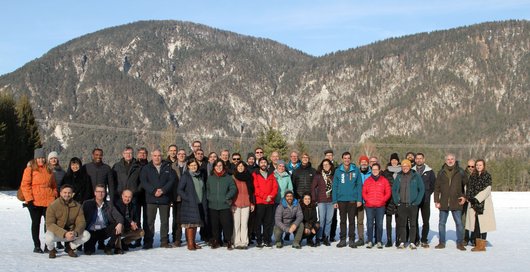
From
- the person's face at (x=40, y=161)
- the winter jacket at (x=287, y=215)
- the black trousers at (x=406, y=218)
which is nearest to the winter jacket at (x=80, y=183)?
the person's face at (x=40, y=161)

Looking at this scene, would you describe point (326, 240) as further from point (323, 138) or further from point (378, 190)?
point (323, 138)

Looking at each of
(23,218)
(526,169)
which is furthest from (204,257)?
(526,169)

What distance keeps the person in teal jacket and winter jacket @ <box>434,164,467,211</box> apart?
386 mm

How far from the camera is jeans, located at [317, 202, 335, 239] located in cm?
1427

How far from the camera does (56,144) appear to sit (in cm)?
18262

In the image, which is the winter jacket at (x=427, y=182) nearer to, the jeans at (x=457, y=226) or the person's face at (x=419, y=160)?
the person's face at (x=419, y=160)

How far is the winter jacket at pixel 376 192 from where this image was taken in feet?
45.4

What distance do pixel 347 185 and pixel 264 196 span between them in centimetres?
167

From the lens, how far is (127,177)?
13.5m

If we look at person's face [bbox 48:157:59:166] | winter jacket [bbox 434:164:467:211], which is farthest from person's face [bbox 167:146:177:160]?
winter jacket [bbox 434:164:467:211]

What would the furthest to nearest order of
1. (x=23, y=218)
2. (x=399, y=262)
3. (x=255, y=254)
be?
(x=23, y=218) → (x=255, y=254) → (x=399, y=262)

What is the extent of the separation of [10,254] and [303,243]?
19.0ft

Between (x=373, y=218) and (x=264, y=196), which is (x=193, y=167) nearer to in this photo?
(x=264, y=196)

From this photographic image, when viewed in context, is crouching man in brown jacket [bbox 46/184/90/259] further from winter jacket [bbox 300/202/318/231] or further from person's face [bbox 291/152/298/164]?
person's face [bbox 291/152/298/164]
